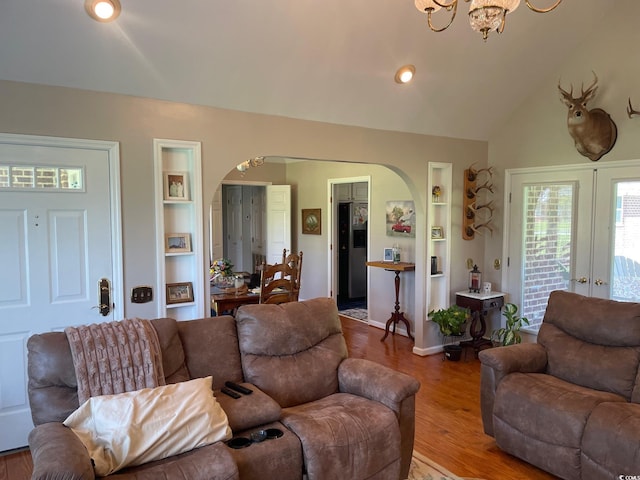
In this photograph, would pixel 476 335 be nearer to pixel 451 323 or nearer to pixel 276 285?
pixel 451 323

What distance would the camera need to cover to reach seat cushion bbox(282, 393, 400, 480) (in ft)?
7.39

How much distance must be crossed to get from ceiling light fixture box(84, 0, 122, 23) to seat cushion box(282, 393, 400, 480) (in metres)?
2.58

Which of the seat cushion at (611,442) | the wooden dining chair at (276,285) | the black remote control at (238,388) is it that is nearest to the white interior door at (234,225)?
the wooden dining chair at (276,285)

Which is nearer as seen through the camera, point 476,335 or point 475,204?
point 476,335

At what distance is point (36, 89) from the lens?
298 cm

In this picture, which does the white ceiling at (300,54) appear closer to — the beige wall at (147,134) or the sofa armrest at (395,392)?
the beige wall at (147,134)

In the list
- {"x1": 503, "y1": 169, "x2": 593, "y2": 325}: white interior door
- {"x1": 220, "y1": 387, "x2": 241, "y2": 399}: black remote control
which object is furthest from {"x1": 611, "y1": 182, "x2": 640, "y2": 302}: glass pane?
{"x1": 220, "y1": 387, "x2": 241, "y2": 399}: black remote control

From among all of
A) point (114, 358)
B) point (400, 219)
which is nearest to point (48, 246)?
point (114, 358)

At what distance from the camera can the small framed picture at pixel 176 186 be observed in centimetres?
354

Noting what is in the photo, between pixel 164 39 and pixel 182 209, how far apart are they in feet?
4.09

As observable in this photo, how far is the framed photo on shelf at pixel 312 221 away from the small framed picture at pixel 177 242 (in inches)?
146

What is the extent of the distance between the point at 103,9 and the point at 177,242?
1654mm

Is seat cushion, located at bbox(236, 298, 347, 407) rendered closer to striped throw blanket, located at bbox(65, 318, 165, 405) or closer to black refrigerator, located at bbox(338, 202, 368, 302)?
striped throw blanket, located at bbox(65, 318, 165, 405)

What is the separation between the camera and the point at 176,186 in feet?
11.8
